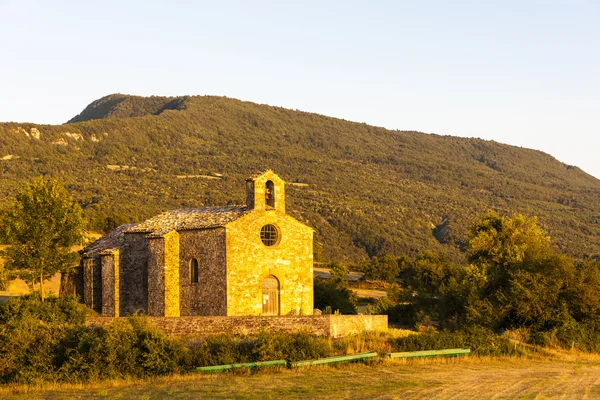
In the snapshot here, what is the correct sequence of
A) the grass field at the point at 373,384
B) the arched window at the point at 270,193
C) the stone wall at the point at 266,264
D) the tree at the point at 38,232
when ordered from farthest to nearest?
the tree at the point at 38,232 < the arched window at the point at 270,193 < the stone wall at the point at 266,264 < the grass field at the point at 373,384

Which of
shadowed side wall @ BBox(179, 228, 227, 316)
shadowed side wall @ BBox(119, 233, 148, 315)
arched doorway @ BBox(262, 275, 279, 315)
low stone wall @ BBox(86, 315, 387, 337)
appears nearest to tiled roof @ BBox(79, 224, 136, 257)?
shadowed side wall @ BBox(119, 233, 148, 315)

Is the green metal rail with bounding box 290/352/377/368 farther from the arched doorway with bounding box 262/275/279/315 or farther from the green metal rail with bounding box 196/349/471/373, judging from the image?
the arched doorway with bounding box 262/275/279/315

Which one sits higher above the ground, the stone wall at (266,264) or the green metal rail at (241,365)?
the stone wall at (266,264)

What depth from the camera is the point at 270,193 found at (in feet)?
132

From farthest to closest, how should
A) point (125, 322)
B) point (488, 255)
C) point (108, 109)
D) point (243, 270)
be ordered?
point (108, 109)
point (488, 255)
point (243, 270)
point (125, 322)

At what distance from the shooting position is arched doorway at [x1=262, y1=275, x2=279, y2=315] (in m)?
38.7

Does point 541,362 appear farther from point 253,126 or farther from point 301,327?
point 253,126

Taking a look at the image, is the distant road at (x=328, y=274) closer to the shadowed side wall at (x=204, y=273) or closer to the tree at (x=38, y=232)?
the tree at (x=38, y=232)

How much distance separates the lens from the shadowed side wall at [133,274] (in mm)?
40844

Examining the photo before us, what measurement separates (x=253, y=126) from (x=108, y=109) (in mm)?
46573

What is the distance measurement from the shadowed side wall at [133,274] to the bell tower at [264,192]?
18.7 ft

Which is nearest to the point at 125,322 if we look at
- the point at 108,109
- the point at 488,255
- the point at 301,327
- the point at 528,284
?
the point at 301,327

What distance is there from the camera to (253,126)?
15788 centimetres

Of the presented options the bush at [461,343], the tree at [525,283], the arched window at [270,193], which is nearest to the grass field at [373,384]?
the bush at [461,343]
